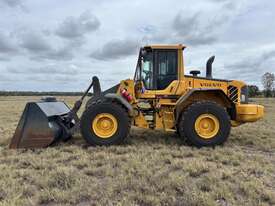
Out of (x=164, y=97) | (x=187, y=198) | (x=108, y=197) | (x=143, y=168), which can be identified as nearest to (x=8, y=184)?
(x=108, y=197)

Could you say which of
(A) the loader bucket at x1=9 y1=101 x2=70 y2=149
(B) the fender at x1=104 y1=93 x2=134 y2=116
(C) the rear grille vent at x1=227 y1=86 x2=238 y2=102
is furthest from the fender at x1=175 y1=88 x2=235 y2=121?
(A) the loader bucket at x1=9 y1=101 x2=70 y2=149

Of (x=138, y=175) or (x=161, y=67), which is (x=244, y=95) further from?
(x=138, y=175)

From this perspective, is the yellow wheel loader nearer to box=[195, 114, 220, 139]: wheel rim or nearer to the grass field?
box=[195, 114, 220, 139]: wheel rim

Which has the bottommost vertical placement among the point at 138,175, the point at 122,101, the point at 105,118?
the point at 138,175

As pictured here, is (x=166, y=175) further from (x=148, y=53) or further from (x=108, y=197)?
(x=148, y=53)

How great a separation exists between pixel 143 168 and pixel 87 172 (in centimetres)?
93

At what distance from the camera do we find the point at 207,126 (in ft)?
27.0

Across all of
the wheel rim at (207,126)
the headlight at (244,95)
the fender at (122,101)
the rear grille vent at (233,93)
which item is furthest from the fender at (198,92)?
the fender at (122,101)

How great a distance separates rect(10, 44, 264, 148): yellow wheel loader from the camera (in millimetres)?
7909

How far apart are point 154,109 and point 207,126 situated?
1.37m

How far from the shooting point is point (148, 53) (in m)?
8.78

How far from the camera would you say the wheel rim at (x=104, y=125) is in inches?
319

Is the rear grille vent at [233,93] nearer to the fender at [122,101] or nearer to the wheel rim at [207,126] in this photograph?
the wheel rim at [207,126]

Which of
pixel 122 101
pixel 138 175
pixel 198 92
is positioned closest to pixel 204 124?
pixel 198 92
